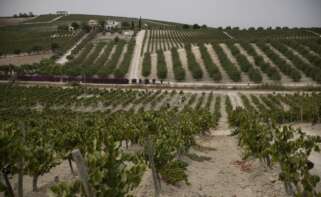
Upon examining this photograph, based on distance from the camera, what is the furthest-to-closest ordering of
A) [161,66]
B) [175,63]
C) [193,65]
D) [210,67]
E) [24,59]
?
[24,59]
[175,63]
[161,66]
[193,65]
[210,67]

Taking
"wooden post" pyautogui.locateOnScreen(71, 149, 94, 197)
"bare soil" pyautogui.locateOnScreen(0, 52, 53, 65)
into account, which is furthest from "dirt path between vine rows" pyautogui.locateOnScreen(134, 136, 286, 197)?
"bare soil" pyautogui.locateOnScreen(0, 52, 53, 65)

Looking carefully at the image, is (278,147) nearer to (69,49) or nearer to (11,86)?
(11,86)

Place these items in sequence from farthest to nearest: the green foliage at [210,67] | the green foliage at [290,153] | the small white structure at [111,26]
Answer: the small white structure at [111,26], the green foliage at [210,67], the green foliage at [290,153]

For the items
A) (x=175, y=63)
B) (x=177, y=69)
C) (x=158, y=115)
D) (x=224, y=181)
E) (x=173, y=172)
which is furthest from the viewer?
(x=175, y=63)

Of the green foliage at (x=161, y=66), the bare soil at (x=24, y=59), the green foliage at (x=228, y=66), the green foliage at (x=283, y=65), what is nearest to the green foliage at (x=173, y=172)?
the green foliage at (x=228, y=66)

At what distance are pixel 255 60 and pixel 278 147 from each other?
7490 cm

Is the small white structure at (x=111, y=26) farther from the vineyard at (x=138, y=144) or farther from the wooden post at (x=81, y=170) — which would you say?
the wooden post at (x=81, y=170)

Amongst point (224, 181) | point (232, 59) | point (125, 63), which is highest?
point (232, 59)

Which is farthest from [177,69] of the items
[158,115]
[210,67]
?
[158,115]

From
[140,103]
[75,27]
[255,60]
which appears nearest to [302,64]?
[255,60]

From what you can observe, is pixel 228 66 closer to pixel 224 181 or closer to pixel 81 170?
pixel 224 181

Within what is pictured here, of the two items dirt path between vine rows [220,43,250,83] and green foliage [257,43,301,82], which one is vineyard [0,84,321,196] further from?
green foliage [257,43,301,82]

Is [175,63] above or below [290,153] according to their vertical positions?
below

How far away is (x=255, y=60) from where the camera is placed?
8706 centimetres
